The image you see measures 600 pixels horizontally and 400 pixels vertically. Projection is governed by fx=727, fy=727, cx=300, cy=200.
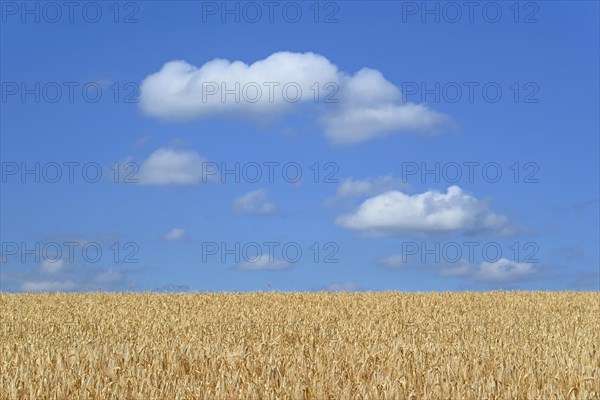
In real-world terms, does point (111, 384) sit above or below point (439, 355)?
below

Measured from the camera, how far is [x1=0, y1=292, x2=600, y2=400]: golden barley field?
7.26 m

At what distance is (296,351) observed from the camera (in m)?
9.51

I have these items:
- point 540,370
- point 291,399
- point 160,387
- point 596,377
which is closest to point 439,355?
point 540,370

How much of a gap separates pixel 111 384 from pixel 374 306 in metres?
12.2

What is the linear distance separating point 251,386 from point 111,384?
4.85ft

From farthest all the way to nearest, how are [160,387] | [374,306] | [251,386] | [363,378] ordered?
[374,306] < [363,378] < [160,387] < [251,386]

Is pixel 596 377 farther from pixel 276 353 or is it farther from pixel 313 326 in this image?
pixel 313 326

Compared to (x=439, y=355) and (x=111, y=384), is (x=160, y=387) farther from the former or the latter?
(x=439, y=355)

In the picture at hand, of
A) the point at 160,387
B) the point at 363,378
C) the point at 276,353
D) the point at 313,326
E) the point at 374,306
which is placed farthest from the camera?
the point at 374,306

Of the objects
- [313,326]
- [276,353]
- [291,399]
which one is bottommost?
[291,399]

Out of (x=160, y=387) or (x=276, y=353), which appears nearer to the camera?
(x=160, y=387)

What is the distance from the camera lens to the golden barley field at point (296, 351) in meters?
7.26

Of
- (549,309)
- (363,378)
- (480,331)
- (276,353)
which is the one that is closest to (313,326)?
(480,331)

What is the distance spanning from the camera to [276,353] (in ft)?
30.6
